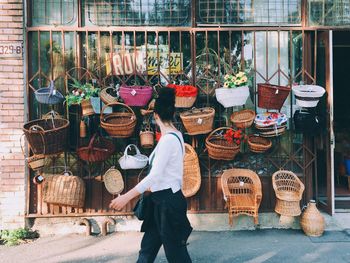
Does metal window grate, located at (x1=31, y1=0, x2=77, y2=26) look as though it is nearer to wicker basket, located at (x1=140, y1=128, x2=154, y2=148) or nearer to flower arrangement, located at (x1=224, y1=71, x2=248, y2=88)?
wicker basket, located at (x1=140, y1=128, x2=154, y2=148)

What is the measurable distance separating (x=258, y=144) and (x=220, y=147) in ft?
1.98

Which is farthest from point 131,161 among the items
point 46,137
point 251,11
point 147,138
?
point 251,11

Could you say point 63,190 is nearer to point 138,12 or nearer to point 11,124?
point 11,124

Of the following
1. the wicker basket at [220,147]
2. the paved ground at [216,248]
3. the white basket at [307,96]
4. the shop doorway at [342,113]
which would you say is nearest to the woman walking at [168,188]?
the paved ground at [216,248]

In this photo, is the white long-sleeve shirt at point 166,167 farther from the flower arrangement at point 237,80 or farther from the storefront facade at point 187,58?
the storefront facade at point 187,58

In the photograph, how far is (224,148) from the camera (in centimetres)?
588

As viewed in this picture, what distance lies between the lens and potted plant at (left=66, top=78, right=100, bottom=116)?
591 cm

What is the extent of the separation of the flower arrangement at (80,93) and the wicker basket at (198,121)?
1.26 metres

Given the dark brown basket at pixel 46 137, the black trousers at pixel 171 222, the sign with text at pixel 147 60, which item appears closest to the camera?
the black trousers at pixel 171 222

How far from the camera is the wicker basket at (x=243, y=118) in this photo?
6.03 metres

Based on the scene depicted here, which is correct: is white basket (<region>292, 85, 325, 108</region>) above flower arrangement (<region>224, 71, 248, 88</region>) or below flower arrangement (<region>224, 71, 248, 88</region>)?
below

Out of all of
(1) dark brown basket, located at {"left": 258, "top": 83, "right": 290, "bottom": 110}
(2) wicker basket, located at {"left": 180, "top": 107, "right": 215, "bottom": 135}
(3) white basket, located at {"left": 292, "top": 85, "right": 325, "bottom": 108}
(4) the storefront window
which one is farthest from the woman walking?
(4) the storefront window

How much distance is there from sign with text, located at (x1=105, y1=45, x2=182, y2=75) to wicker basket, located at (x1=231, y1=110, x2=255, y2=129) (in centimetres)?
105

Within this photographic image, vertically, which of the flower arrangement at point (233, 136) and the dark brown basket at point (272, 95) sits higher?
the dark brown basket at point (272, 95)
